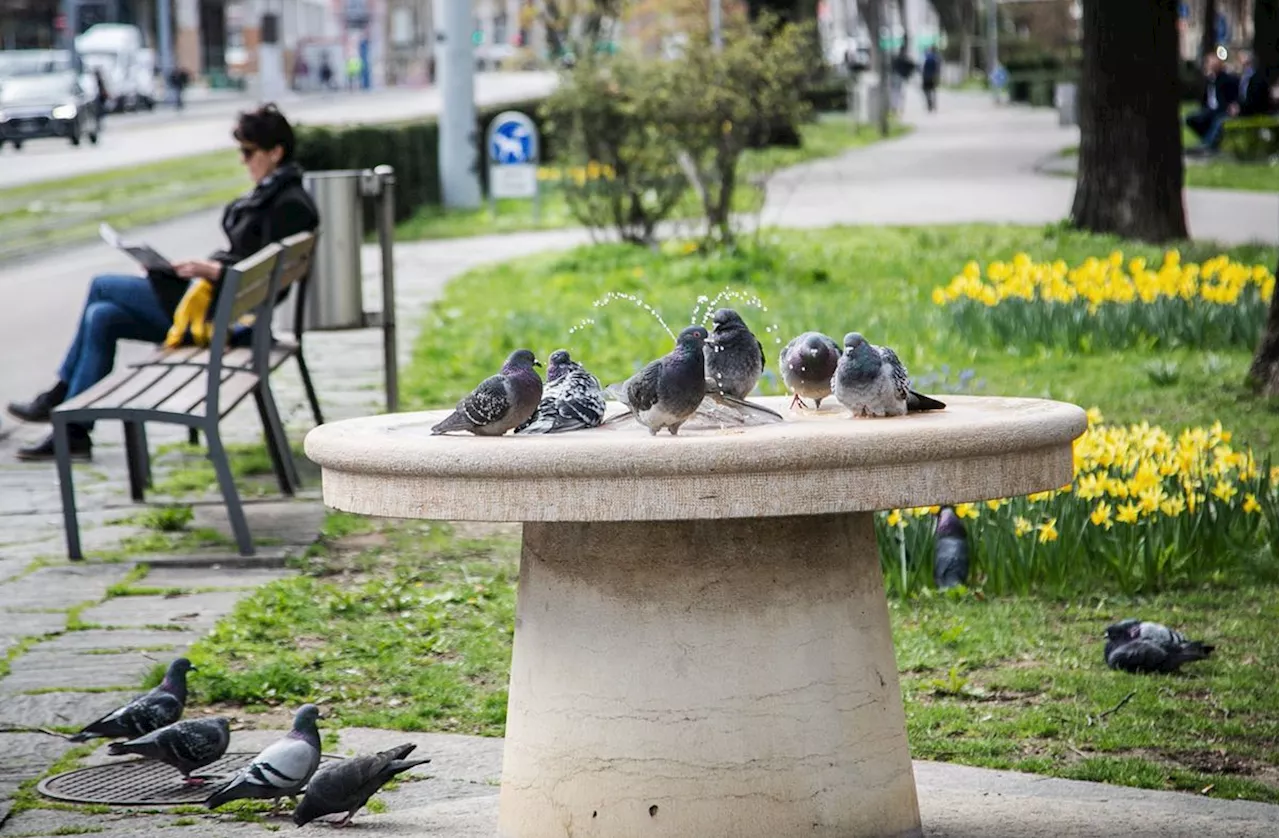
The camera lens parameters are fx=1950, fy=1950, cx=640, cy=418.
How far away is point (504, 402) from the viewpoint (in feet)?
12.1

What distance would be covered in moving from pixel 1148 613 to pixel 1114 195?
10414 mm

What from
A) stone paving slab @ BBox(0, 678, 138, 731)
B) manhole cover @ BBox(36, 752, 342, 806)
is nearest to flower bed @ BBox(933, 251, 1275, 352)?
stone paving slab @ BBox(0, 678, 138, 731)

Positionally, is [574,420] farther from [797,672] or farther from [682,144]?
[682,144]

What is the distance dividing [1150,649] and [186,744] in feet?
8.31

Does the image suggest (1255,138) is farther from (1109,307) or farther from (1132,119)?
(1109,307)

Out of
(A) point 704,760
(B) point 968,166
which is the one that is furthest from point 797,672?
(B) point 968,166

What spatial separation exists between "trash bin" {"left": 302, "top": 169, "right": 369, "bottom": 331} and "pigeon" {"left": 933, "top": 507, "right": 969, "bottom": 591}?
156 inches

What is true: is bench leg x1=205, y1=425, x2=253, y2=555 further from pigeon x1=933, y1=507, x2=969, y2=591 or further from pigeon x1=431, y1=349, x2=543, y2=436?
pigeon x1=431, y1=349, x2=543, y2=436

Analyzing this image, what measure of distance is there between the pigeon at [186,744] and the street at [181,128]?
62.6 ft

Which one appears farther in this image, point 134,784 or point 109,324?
point 109,324

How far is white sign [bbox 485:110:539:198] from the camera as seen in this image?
22.5m

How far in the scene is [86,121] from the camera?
42.8m

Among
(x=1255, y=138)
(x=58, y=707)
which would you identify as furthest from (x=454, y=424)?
(x=1255, y=138)

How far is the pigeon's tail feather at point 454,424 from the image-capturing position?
3.73 metres
